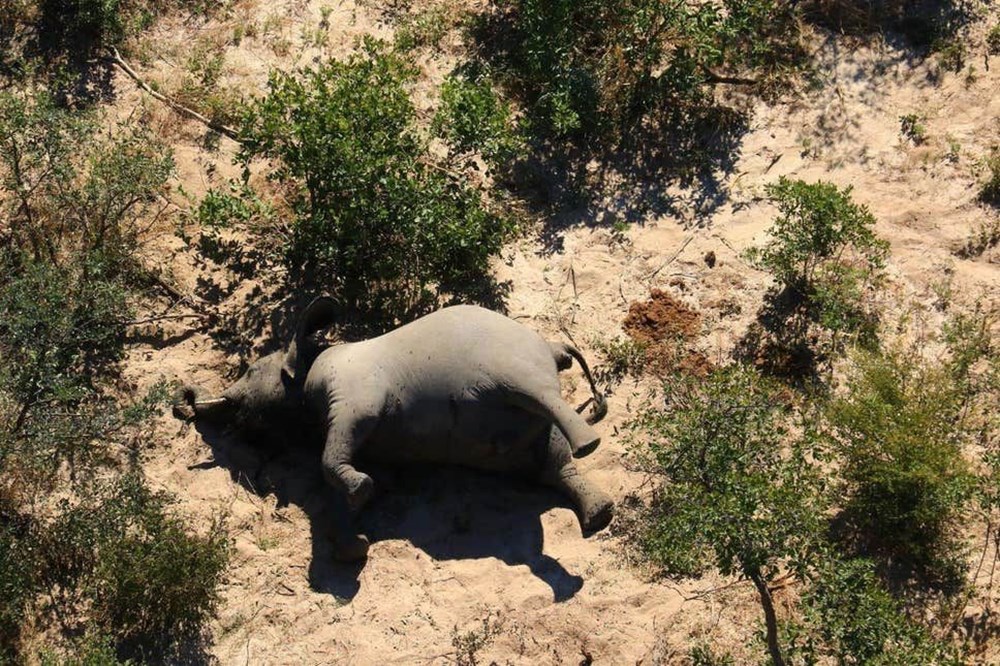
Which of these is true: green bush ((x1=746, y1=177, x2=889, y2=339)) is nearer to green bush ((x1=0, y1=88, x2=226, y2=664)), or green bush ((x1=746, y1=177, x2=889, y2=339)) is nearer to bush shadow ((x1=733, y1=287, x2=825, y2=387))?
bush shadow ((x1=733, y1=287, x2=825, y2=387))

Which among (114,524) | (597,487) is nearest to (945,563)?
(597,487)

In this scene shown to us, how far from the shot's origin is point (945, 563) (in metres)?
8.48

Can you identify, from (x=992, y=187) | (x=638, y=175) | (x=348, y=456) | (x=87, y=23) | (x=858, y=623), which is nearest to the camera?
(x=858, y=623)

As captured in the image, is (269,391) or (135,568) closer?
(135,568)

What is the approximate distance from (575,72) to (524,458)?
363 cm

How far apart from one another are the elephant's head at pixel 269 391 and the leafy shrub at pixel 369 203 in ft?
2.11

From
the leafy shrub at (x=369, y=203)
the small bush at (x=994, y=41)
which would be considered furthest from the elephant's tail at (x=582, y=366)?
the small bush at (x=994, y=41)

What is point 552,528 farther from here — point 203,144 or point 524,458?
point 203,144

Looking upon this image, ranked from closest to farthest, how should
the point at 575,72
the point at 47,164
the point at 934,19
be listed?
the point at 47,164 → the point at 575,72 → the point at 934,19

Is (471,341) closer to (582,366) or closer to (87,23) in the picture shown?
(582,366)

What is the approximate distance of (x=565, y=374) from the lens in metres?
9.59

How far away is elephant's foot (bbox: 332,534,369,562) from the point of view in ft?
27.8

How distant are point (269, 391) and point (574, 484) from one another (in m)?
2.13

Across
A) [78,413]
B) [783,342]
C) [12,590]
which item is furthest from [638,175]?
[12,590]
